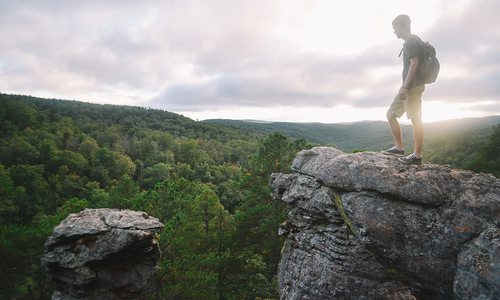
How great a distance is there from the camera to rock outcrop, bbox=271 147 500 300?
18.4 feet

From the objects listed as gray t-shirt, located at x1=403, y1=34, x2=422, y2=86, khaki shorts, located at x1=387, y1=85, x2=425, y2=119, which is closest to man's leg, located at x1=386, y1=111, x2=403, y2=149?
khaki shorts, located at x1=387, y1=85, x2=425, y2=119

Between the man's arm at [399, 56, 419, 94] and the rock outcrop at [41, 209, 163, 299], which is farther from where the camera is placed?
the rock outcrop at [41, 209, 163, 299]

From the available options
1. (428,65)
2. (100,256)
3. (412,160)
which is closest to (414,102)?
(428,65)

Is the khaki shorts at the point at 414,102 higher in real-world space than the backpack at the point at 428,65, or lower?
lower

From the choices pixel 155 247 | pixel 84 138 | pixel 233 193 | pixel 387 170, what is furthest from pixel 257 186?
pixel 84 138

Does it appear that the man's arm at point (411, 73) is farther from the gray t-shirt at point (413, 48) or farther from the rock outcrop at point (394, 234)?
the rock outcrop at point (394, 234)

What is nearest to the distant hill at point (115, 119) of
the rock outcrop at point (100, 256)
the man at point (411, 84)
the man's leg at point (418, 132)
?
the rock outcrop at point (100, 256)

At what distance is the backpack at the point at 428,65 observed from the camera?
6.82 metres

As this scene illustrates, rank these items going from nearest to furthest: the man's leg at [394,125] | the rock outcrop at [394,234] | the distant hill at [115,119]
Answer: the rock outcrop at [394,234]
the man's leg at [394,125]
the distant hill at [115,119]

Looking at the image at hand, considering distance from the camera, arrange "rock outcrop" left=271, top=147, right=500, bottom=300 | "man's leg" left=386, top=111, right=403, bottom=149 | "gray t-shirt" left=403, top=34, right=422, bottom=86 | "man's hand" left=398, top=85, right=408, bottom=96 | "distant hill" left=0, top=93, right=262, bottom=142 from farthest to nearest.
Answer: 1. "distant hill" left=0, top=93, right=262, bottom=142
2. "man's leg" left=386, top=111, right=403, bottom=149
3. "man's hand" left=398, top=85, right=408, bottom=96
4. "gray t-shirt" left=403, top=34, right=422, bottom=86
5. "rock outcrop" left=271, top=147, right=500, bottom=300

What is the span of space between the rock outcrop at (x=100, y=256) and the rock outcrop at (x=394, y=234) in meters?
6.55

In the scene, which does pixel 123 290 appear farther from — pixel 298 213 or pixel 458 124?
pixel 458 124

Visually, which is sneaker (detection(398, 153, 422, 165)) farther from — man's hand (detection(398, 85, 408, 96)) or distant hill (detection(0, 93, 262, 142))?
distant hill (detection(0, 93, 262, 142))

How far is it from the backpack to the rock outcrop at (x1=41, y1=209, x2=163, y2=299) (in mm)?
10056
